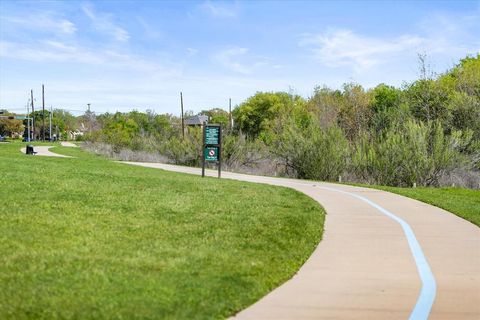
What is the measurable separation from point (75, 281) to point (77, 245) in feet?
5.75

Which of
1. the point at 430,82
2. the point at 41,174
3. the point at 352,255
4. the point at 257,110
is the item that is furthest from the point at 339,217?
the point at 257,110

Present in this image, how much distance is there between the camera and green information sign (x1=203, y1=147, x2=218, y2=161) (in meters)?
21.0

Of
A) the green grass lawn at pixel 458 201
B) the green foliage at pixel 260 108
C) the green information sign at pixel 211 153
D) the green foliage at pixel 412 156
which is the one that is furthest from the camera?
the green foliage at pixel 260 108

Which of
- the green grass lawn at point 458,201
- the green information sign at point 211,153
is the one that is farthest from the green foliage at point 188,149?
→ the green grass lawn at point 458,201

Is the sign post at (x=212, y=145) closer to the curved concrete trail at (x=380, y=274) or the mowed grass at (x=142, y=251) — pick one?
the mowed grass at (x=142, y=251)

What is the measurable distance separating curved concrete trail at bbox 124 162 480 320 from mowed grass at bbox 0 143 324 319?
0.99 feet

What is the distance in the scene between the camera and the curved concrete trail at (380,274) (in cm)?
538

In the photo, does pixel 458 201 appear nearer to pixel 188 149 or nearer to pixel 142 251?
pixel 142 251

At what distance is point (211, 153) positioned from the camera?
21.1 metres

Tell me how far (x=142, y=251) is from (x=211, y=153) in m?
13.9

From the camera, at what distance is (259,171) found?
30.7 meters

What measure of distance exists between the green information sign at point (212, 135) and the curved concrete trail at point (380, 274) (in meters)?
10.1

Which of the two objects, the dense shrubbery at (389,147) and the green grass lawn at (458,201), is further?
the dense shrubbery at (389,147)

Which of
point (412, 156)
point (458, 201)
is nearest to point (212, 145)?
point (412, 156)
